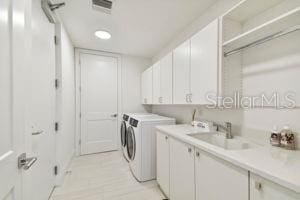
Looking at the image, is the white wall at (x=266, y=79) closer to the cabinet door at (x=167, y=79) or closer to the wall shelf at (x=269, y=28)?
the wall shelf at (x=269, y=28)

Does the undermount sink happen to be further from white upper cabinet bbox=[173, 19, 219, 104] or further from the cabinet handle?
the cabinet handle

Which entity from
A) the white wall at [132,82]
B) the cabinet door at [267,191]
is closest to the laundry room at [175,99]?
the cabinet door at [267,191]

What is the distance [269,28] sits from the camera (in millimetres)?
1095

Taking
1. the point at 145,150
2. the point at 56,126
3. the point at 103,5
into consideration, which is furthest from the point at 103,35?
the point at 145,150

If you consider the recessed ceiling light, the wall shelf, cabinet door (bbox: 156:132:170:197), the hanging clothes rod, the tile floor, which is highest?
the recessed ceiling light

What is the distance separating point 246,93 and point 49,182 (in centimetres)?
258

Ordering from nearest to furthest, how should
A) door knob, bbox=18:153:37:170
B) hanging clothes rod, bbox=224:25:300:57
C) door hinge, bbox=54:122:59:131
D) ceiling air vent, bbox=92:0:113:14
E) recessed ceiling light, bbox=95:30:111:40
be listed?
1. door knob, bbox=18:153:37:170
2. hanging clothes rod, bbox=224:25:300:57
3. ceiling air vent, bbox=92:0:113:14
4. door hinge, bbox=54:122:59:131
5. recessed ceiling light, bbox=95:30:111:40

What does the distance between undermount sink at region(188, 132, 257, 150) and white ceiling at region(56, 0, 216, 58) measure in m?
1.63

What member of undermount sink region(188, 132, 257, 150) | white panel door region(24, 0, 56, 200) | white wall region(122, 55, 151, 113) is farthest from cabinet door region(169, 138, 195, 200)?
white wall region(122, 55, 151, 113)

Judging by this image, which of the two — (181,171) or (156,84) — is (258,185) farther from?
(156,84)

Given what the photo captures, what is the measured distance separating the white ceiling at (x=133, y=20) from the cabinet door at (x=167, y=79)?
56 centimetres

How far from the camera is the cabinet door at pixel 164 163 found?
175 centimetres

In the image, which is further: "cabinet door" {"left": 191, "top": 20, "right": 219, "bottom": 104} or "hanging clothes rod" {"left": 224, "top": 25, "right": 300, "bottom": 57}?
"cabinet door" {"left": 191, "top": 20, "right": 219, "bottom": 104}

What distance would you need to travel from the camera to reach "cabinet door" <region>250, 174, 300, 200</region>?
68 centimetres
